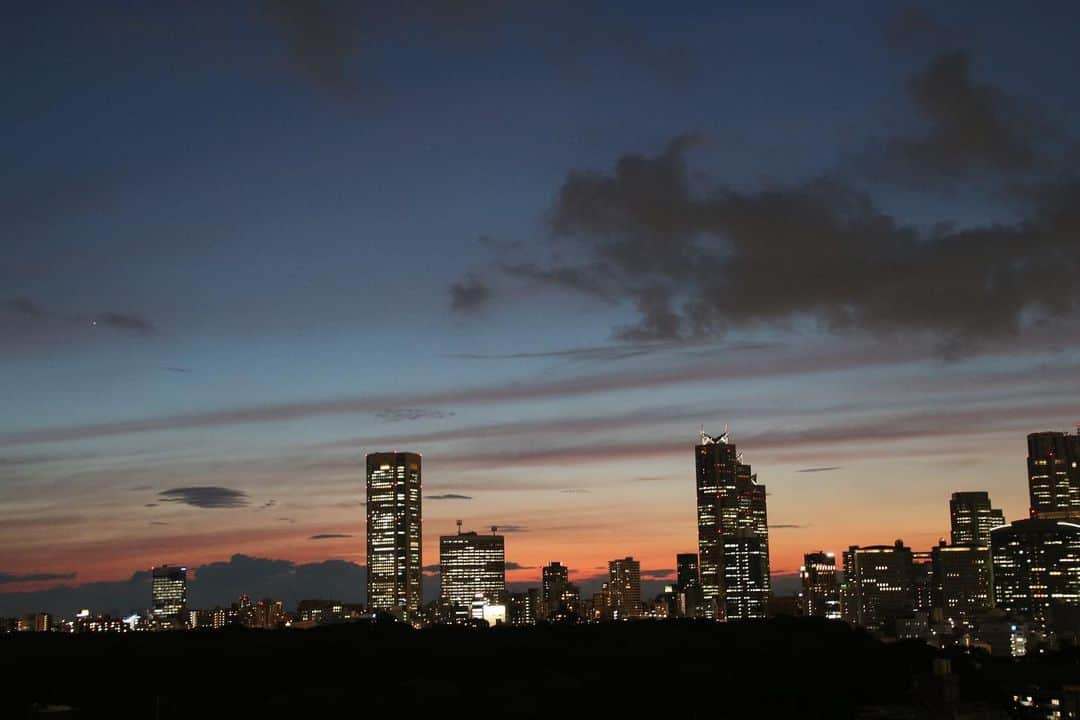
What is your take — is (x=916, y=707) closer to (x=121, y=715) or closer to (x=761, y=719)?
(x=761, y=719)

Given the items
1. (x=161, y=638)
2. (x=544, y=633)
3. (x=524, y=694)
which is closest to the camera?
(x=524, y=694)

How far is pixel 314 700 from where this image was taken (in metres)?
53.5

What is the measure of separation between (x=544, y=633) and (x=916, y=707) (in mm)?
45944

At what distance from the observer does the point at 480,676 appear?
230 feet

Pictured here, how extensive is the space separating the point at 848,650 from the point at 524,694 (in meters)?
29.8

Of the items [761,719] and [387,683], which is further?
[387,683]

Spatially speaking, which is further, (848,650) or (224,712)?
(848,650)

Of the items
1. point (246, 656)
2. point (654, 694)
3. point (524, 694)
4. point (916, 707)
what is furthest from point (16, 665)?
point (916, 707)

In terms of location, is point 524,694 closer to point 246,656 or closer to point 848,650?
point 246,656

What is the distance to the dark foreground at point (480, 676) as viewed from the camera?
179 feet

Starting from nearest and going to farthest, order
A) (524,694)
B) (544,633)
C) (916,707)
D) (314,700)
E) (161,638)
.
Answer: (916,707), (314,700), (524,694), (161,638), (544,633)

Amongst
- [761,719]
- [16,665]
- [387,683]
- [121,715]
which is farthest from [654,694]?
[16,665]

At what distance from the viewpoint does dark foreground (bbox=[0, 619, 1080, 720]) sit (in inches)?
2149

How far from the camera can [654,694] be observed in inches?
2392
